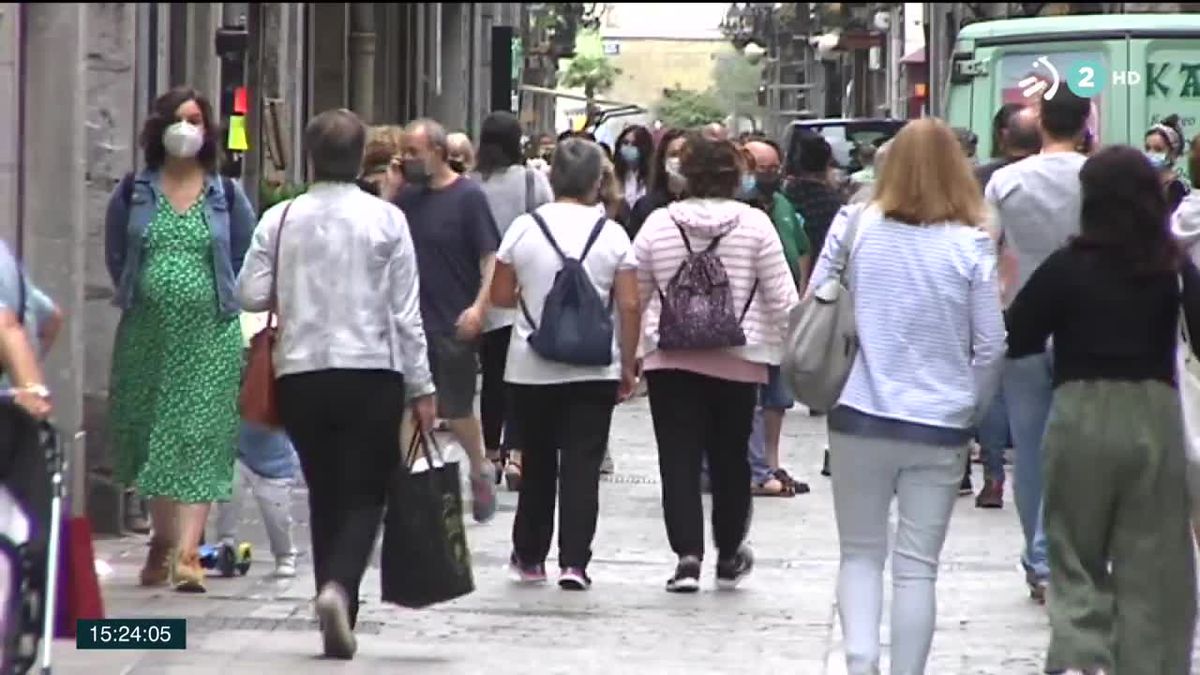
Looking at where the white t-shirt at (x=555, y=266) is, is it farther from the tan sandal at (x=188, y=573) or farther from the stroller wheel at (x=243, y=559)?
the tan sandal at (x=188, y=573)

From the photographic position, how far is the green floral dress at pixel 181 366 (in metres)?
10.6

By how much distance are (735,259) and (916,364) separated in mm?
2932

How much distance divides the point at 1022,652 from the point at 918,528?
1.59 m

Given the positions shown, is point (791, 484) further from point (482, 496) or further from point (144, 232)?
point (144, 232)

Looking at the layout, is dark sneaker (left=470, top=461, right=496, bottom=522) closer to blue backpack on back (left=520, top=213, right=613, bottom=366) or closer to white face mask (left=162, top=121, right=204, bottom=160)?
blue backpack on back (left=520, top=213, right=613, bottom=366)

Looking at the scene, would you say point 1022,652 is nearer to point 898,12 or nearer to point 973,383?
point 973,383

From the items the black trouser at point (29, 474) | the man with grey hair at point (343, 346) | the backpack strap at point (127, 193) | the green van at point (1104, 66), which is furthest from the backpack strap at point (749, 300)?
the green van at point (1104, 66)

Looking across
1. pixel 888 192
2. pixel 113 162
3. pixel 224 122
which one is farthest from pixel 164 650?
pixel 224 122

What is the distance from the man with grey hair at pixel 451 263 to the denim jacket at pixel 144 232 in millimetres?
2239

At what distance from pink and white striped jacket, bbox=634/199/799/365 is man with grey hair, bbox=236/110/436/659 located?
6.56 ft

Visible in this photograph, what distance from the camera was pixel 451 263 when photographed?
A: 1324cm

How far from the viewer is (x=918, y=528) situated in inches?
323

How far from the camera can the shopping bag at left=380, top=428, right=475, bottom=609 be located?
9164 millimetres

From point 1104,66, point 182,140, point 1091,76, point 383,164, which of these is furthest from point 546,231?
point 1104,66
